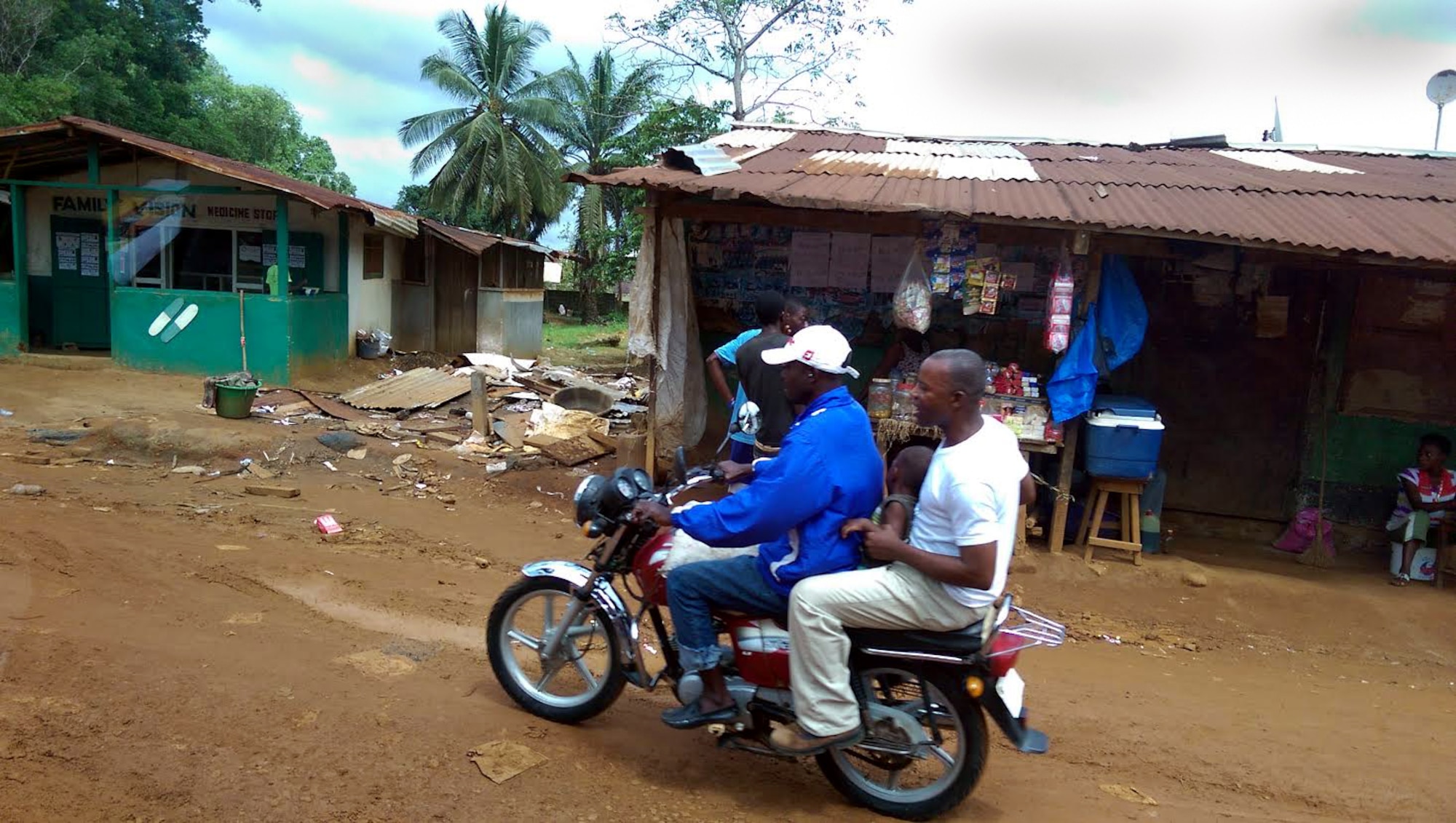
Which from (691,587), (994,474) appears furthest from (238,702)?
(994,474)

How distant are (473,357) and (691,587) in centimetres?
1229

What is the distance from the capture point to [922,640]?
3.07 metres

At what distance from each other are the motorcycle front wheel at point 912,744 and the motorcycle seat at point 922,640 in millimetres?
96

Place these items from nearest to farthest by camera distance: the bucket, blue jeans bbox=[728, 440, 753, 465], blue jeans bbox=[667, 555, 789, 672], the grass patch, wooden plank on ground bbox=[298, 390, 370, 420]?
blue jeans bbox=[667, 555, 789, 672] < blue jeans bbox=[728, 440, 753, 465] < the bucket < wooden plank on ground bbox=[298, 390, 370, 420] < the grass patch

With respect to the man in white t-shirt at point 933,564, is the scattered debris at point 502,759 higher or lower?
lower

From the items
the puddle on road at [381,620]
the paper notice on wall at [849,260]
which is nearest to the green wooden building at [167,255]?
the paper notice on wall at [849,260]

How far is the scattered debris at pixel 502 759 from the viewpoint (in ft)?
10.8

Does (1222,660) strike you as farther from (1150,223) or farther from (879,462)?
(879,462)

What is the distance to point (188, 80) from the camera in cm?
2627

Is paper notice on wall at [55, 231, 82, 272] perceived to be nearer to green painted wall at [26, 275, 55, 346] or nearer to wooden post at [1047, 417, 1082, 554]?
green painted wall at [26, 275, 55, 346]

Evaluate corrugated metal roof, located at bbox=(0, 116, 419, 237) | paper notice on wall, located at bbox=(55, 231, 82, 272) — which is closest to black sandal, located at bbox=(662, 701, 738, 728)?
corrugated metal roof, located at bbox=(0, 116, 419, 237)

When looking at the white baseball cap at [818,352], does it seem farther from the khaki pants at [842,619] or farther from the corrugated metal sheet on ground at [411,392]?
the corrugated metal sheet on ground at [411,392]

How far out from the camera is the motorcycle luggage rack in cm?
305

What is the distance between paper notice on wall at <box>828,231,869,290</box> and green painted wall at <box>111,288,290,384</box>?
A: 8041 millimetres
